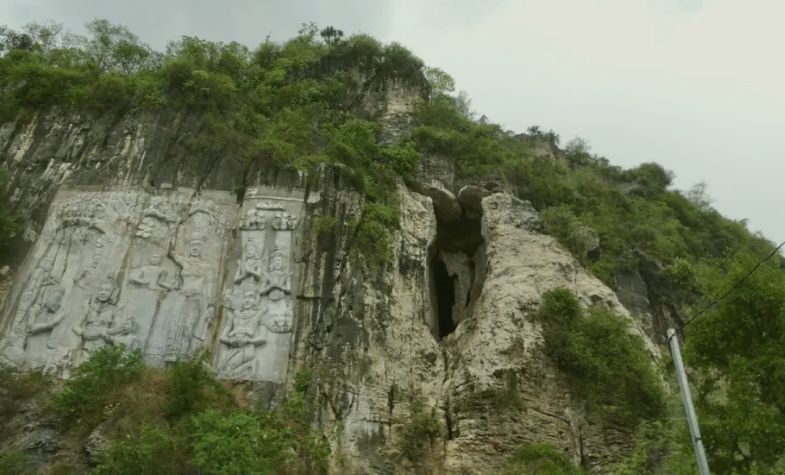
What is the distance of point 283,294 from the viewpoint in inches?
544

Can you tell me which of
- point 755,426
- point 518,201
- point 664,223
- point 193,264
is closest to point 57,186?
point 193,264

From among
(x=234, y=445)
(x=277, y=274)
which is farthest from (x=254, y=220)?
(x=234, y=445)

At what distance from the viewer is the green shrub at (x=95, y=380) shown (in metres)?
11.4

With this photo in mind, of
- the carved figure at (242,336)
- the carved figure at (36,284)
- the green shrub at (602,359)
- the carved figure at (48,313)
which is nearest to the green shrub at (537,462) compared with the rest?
the green shrub at (602,359)

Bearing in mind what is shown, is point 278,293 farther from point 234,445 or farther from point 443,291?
point 443,291

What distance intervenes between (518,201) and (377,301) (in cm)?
488

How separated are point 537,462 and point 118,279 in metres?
7.92

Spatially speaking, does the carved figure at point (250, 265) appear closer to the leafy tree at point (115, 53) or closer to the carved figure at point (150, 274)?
the carved figure at point (150, 274)

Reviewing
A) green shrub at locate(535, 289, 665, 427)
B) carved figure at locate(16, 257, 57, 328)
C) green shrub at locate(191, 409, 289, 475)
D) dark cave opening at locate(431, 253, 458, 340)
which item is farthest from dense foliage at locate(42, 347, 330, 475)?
dark cave opening at locate(431, 253, 458, 340)

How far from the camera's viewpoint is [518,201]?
1733cm

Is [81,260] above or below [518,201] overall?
below

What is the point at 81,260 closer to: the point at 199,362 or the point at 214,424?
the point at 199,362

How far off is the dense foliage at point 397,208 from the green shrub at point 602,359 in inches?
1.1

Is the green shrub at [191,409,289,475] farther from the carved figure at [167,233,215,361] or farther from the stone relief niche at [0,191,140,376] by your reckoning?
the stone relief niche at [0,191,140,376]
